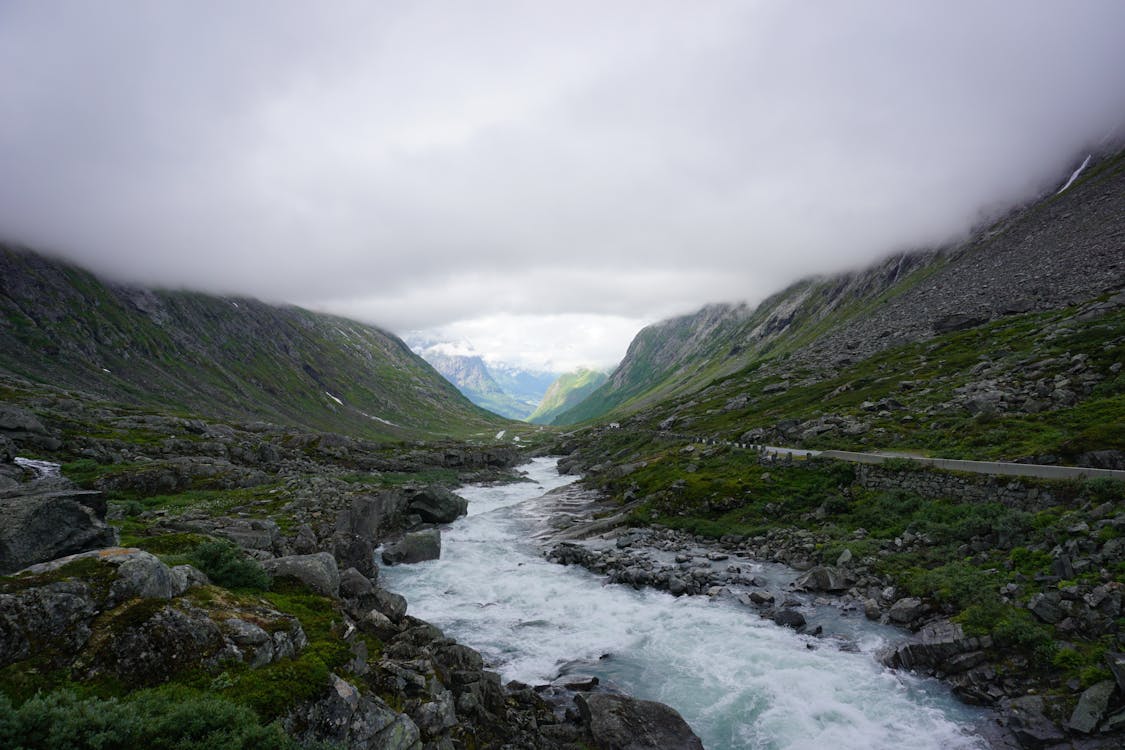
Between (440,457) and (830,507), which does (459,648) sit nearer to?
(830,507)

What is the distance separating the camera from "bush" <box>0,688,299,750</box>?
7988 millimetres

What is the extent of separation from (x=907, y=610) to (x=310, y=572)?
27517 millimetres

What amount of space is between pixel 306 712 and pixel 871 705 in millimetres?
20286

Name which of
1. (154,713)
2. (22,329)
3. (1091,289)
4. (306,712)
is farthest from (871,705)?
(22,329)

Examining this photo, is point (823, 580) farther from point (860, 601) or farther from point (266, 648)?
point (266, 648)

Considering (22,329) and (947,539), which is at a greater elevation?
(22,329)

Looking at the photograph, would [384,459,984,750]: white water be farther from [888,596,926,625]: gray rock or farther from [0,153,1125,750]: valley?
[888,596,926,625]: gray rock

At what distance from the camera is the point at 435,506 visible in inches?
2292

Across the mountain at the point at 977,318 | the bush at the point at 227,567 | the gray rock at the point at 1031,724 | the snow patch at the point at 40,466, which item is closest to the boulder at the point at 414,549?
the snow patch at the point at 40,466

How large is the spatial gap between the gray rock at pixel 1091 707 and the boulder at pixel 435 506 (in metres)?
51.3

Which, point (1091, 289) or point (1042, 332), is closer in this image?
point (1042, 332)

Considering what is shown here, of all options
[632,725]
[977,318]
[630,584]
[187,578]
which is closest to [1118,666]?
[632,725]

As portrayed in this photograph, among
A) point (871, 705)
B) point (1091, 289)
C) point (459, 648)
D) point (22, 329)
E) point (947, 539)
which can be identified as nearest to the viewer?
point (459, 648)

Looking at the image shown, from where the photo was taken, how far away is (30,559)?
14.4 m
